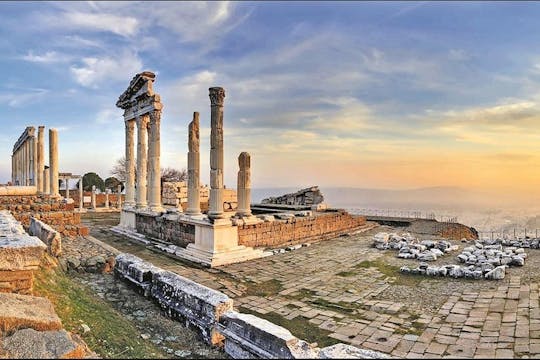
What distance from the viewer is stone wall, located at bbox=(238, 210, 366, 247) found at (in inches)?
482

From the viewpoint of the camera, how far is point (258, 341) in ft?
14.0

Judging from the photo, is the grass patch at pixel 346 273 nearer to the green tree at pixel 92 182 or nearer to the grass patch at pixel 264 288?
the grass patch at pixel 264 288

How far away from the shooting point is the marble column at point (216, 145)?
37.0ft

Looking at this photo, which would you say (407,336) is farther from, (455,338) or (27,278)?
(27,278)

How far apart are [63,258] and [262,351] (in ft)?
19.8

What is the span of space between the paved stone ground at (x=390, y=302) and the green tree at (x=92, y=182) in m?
33.1

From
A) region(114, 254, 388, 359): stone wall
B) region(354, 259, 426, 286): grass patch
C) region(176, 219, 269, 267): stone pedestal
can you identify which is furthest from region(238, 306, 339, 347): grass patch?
region(176, 219, 269, 267): stone pedestal

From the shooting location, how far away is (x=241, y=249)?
11.3 m

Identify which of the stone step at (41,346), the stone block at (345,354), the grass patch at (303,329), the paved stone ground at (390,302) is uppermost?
the stone step at (41,346)

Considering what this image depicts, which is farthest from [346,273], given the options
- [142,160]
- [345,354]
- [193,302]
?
[142,160]

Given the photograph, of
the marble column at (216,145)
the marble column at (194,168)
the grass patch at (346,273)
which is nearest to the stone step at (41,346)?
the grass patch at (346,273)

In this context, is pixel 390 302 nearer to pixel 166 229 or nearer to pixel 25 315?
pixel 25 315

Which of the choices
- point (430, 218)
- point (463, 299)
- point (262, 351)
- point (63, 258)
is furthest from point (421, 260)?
point (430, 218)

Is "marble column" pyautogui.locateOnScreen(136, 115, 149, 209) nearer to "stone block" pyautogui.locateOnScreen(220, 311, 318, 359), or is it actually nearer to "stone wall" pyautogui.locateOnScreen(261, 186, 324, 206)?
"stone wall" pyautogui.locateOnScreen(261, 186, 324, 206)
